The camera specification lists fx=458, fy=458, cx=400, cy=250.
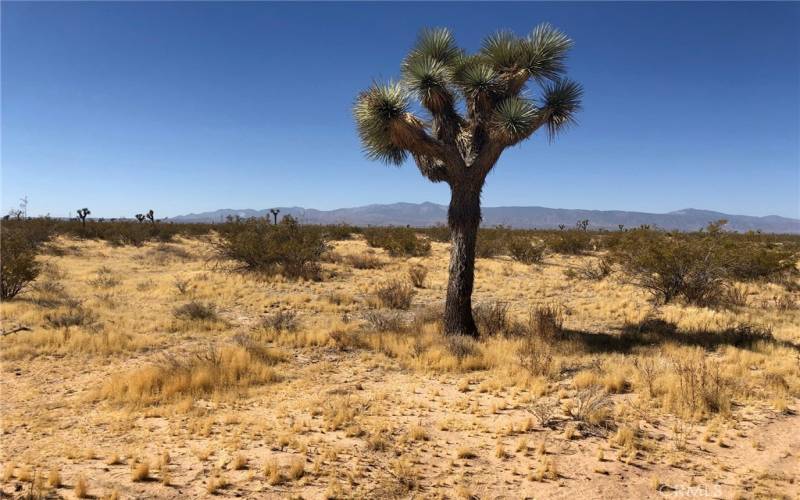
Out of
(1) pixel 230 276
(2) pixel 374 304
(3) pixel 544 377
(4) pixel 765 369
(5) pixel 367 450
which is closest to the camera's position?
(5) pixel 367 450

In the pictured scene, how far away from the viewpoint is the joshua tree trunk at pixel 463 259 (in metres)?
8.95

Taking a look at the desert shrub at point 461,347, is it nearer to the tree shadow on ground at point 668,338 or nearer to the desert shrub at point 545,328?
the desert shrub at point 545,328

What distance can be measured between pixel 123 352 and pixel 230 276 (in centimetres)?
815

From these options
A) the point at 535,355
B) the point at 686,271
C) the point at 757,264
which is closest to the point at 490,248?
the point at 757,264

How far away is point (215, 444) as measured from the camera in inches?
179

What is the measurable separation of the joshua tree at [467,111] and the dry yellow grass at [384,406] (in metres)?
2.08

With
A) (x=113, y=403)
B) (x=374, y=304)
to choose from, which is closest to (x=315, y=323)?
(x=374, y=304)

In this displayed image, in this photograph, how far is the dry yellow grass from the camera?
13.3 ft

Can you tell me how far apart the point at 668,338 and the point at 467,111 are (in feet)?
19.7

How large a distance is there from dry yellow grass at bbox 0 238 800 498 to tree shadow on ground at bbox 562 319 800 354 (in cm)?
8

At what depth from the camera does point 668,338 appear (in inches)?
352

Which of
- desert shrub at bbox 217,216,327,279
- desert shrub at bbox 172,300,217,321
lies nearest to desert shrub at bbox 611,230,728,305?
desert shrub at bbox 217,216,327,279

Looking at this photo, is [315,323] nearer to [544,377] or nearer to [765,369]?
[544,377]

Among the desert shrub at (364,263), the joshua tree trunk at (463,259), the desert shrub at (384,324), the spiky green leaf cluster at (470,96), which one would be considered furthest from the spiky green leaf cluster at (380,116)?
the desert shrub at (364,263)
